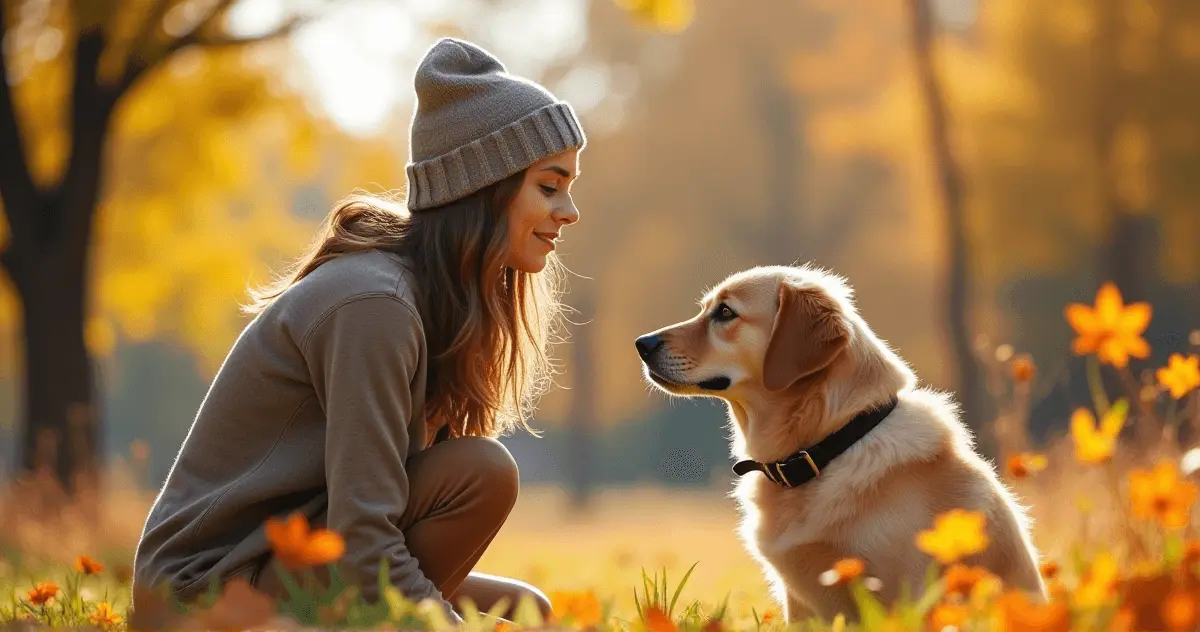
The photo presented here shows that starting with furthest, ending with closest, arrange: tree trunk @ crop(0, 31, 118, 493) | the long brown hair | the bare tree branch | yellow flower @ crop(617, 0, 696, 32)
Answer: tree trunk @ crop(0, 31, 118, 493) < the bare tree branch < yellow flower @ crop(617, 0, 696, 32) < the long brown hair

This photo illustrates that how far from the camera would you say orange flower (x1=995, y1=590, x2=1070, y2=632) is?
167cm

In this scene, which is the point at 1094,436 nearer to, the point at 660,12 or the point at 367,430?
the point at 367,430

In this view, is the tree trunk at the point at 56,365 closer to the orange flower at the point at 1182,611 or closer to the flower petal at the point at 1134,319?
the flower petal at the point at 1134,319

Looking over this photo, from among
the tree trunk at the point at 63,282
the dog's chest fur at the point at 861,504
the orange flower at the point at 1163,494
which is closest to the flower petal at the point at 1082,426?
the orange flower at the point at 1163,494

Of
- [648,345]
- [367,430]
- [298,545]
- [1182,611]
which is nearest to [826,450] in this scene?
[648,345]

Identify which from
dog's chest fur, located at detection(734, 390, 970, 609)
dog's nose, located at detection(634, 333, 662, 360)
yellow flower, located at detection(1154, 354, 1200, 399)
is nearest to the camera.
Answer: yellow flower, located at detection(1154, 354, 1200, 399)

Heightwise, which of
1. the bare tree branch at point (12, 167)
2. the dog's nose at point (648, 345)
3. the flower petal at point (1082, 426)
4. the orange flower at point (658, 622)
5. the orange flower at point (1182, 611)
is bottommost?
the bare tree branch at point (12, 167)

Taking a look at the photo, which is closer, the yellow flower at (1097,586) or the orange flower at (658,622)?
the yellow flower at (1097,586)

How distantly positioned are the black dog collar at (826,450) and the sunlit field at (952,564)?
360mm

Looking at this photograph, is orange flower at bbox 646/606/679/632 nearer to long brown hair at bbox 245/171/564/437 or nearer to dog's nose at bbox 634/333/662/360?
long brown hair at bbox 245/171/564/437

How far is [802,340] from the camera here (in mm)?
3473

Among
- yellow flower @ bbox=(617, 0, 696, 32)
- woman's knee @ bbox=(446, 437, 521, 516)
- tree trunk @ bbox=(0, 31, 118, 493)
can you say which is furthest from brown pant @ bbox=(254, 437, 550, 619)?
tree trunk @ bbox=(0, 31, 118, 493)

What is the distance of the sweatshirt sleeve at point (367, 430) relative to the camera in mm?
2791

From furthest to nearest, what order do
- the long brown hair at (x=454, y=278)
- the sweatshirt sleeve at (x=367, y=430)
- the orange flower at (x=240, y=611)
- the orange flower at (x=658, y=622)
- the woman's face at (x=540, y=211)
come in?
the woman's face at (x=540, y=211) → the long brown hair at (x=454, y=278) → the sweatshirt sleeve at (x=367, y=430) → the orange flower at (x=658, y=622) → the orange flower at (x=240, y=611)
